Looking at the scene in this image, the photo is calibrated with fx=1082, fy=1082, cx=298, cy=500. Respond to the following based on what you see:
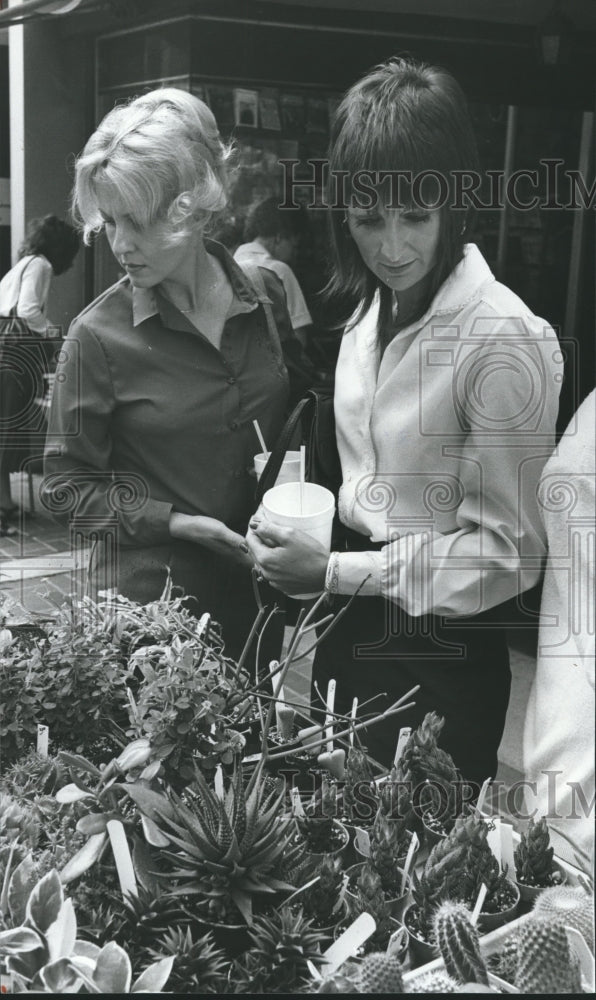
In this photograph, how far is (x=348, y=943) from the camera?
1424 millimetres

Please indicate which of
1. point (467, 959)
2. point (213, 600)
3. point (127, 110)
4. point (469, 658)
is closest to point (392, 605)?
point (469, 658)

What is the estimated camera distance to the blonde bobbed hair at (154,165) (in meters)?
2.06

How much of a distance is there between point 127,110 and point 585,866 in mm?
1590

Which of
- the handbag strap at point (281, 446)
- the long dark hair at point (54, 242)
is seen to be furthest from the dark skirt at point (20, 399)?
the handbag strap at point (281, 446)

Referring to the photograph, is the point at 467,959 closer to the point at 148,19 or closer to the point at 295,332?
the point at 295,332

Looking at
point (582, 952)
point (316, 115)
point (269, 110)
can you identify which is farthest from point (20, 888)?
point (269, 110)

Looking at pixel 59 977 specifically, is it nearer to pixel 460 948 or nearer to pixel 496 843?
pixel 460 948

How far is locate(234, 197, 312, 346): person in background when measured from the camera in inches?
112

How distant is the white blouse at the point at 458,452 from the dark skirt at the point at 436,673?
0.11 meters

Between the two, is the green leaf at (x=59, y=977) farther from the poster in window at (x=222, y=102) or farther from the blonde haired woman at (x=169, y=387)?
the poster in window at (x=222, y=102)

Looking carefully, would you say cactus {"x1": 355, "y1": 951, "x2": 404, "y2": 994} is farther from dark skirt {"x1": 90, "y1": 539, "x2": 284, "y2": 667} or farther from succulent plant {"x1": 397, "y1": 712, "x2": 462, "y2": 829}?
dark skirt {"x1": 90, "y1": 539, "x2": 284, "y2": 667}

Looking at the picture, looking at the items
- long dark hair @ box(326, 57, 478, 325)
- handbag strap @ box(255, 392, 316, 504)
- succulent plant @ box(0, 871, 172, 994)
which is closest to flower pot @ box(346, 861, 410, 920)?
succulent plant @ box(0, 871, 172, 994)

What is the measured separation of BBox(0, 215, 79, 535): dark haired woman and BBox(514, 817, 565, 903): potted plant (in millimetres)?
1427

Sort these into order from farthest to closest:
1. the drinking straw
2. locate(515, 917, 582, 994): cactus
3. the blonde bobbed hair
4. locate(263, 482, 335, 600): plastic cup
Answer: the drinking straw < the blonde bobbed hair < locate(263, 482, 335, 600): plastic cup < locate(515, 917, 582, 994): cactus
